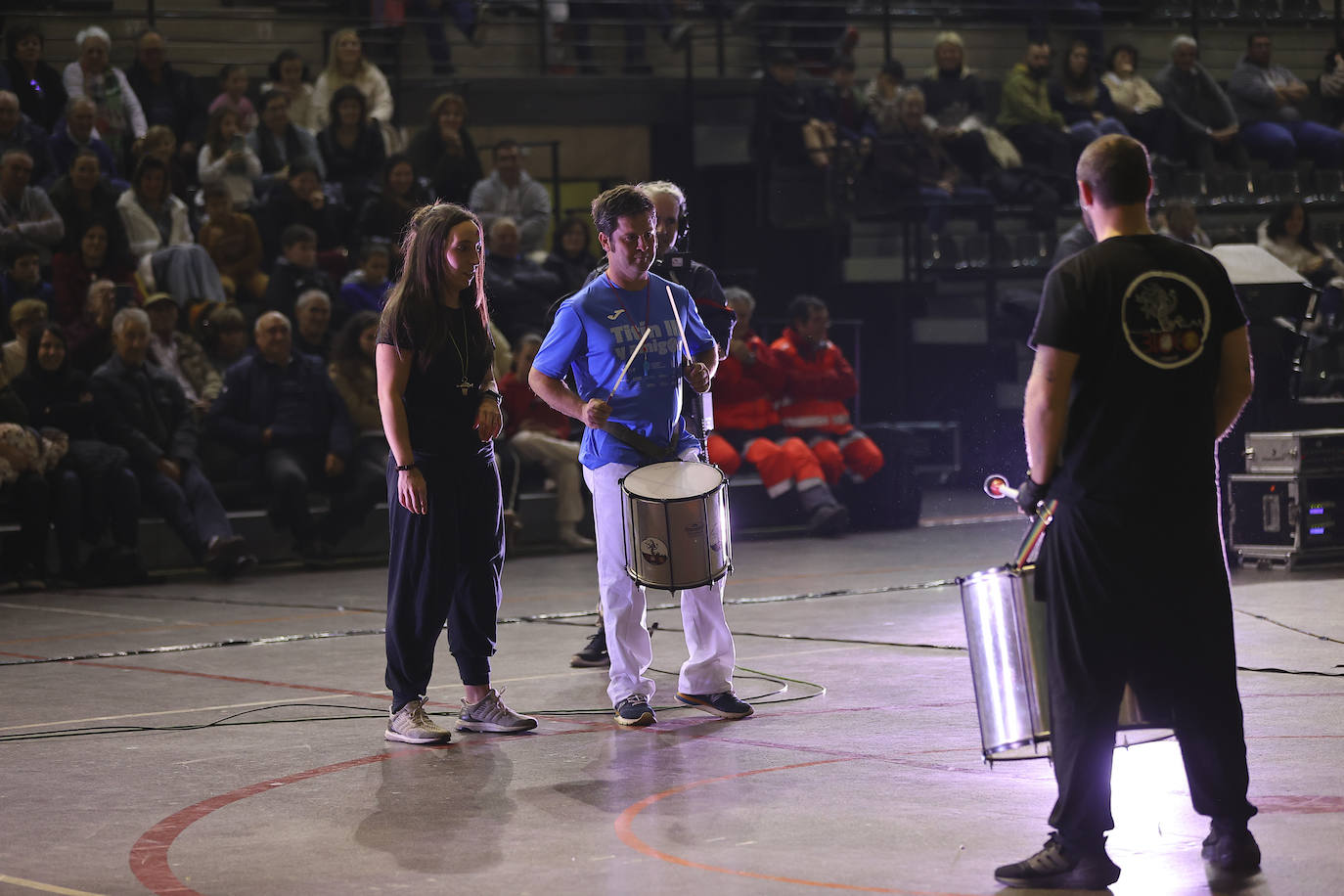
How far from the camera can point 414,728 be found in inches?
259

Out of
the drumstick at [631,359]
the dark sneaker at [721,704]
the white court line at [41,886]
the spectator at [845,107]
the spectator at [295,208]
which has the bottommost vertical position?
the dark sneaker at [721,704]

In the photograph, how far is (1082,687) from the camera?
453 centimetres

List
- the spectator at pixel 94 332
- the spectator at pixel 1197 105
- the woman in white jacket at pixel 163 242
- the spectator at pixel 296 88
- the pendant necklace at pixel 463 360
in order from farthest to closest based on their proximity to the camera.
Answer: the spectator at pixel 1197 105 → the spectator at pixel 296 88 → the woman in white jacket at pixel 163 242 → the spectator at pixel 94 332 → the pendant necklace at pixel 463 360

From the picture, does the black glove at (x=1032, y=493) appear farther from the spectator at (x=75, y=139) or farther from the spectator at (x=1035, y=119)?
the spectator at (x=1035, y=119)

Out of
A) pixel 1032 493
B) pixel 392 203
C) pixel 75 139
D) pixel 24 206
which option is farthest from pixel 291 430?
pixel 1032 493

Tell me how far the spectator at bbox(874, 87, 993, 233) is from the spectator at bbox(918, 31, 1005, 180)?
0.92 ft

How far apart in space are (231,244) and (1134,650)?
11454 millimetres

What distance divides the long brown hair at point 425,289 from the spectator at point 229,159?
8.95 m

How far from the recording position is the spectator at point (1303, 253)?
16.2m

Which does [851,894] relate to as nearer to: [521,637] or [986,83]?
[521,637]

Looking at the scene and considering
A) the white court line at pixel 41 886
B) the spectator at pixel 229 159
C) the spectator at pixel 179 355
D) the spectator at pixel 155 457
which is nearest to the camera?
the white court line at pixel 41 886

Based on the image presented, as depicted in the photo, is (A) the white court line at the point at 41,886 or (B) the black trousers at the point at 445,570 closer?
(A) the white court line at the point at 41,886

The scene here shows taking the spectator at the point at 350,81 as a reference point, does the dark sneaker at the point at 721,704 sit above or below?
below

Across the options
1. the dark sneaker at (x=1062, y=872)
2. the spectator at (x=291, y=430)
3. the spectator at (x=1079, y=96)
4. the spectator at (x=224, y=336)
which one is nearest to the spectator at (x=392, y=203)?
the spectator at (x=224, y=336)
